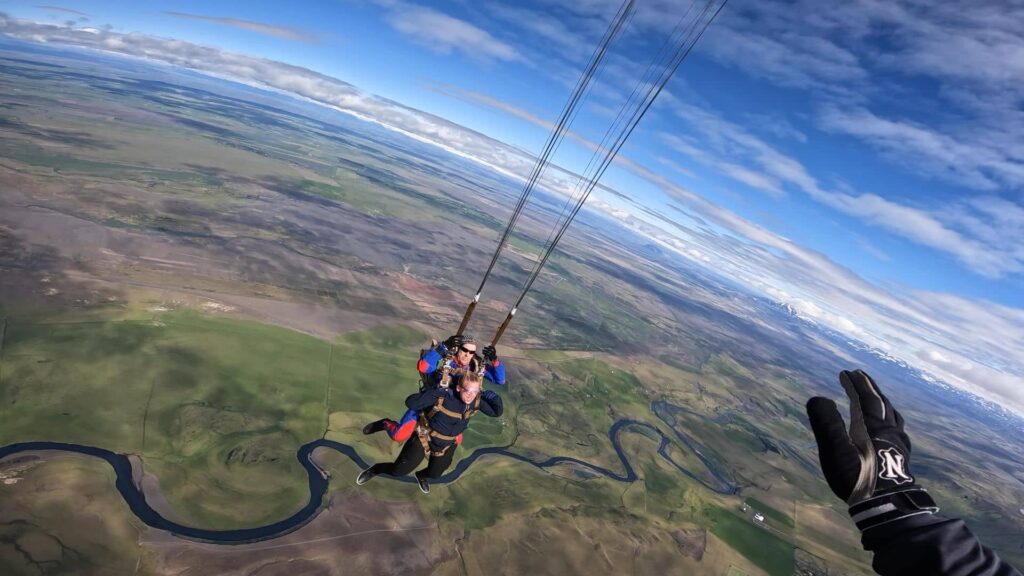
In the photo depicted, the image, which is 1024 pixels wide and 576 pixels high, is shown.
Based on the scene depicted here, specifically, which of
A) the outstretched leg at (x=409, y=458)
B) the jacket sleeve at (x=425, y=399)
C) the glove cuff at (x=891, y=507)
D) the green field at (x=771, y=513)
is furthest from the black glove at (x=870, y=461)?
the green field at (x=771, y=513)

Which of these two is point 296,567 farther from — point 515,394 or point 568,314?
point 568,314

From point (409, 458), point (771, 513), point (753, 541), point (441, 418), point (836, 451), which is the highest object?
point (836, 451)

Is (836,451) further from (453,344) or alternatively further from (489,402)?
(489,402)

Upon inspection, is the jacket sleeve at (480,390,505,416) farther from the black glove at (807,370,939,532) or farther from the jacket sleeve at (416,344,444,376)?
the black glove at (807,370,939,532)

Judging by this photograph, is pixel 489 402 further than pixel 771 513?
No

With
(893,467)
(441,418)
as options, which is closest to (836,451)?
(893,467)

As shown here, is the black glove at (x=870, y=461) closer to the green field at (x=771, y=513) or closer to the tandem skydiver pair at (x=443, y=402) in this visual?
the tandem skydiver pair at (x=443, y=402)

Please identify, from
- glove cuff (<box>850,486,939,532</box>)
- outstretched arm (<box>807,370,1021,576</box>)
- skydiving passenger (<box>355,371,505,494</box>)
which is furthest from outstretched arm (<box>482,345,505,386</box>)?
glove cuff (<box>850,486,939,532</box>)
